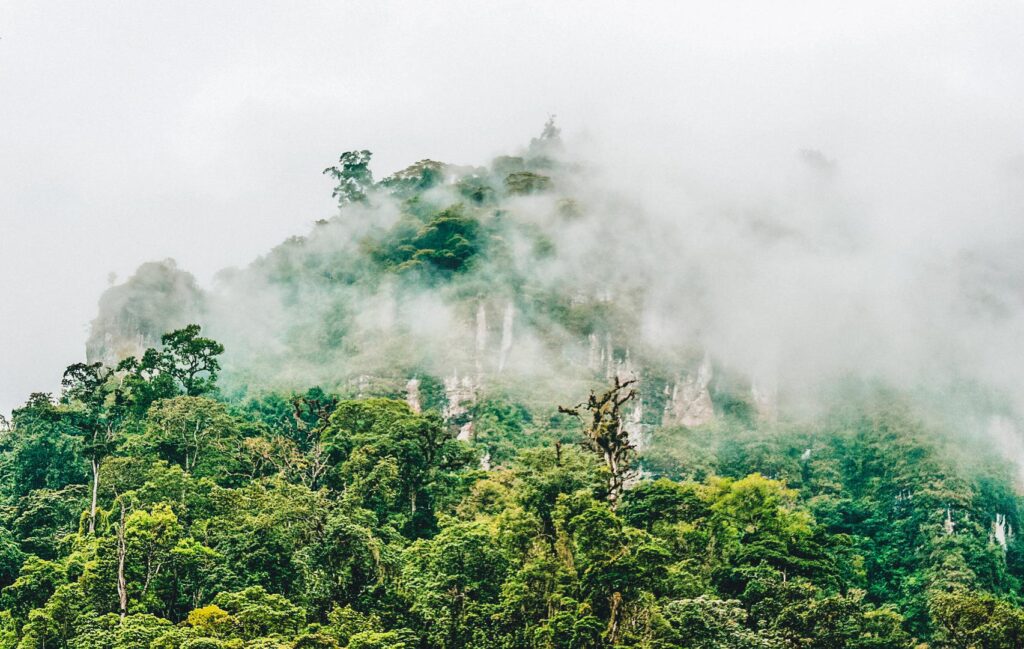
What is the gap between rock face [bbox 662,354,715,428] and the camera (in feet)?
235

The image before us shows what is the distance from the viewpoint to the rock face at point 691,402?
71.8m

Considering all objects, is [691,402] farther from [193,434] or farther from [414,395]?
[193,434]

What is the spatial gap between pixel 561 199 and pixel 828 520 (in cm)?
3521

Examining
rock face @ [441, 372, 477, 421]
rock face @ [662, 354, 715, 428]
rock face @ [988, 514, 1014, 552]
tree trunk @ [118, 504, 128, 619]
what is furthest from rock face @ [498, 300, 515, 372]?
tree trunk @ [118, 504, 128, 619]

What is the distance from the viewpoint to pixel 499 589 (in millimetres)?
32062

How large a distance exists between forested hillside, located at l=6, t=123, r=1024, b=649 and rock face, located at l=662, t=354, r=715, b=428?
200 mm

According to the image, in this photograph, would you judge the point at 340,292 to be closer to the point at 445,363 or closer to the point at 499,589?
the point at 445,363

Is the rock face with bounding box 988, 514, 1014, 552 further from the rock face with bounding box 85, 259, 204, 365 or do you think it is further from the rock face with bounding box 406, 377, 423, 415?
the rock face with bounding box 85, 259, 204, 365

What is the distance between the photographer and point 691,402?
72.6 metres

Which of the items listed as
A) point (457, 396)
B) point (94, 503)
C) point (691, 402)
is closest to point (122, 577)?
point (94, 503)

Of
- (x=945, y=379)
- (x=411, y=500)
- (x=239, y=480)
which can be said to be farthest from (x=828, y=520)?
(x=239, y=480)

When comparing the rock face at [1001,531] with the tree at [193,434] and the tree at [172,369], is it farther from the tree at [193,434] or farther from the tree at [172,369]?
the tree at [172,369]

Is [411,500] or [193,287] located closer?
[411,500]

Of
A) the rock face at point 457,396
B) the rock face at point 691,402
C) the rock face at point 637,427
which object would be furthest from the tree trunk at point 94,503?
the rock face at point 691,402
